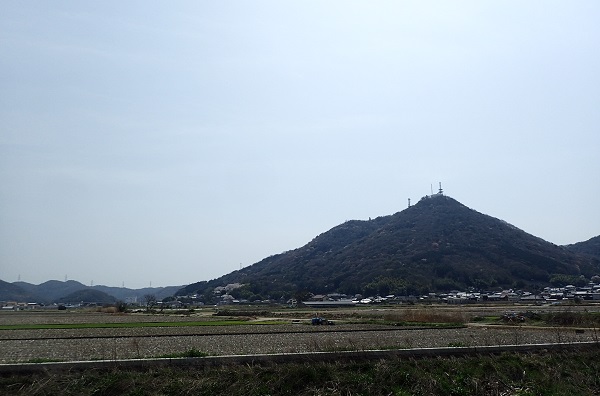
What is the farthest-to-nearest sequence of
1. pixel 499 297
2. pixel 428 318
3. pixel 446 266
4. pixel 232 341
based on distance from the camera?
pixel 446 266, pixel 499 297, pixel 428 318, pixel 232 341

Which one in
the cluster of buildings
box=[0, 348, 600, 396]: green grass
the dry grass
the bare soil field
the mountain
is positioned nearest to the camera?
box=[0, 348, 600, 396]: green grass

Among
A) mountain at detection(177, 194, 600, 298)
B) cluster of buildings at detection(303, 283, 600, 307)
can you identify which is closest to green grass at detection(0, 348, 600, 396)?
cluster of buildings at detection(303, 283, 600, 307)

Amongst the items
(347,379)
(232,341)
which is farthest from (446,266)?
Answer: (347,379)

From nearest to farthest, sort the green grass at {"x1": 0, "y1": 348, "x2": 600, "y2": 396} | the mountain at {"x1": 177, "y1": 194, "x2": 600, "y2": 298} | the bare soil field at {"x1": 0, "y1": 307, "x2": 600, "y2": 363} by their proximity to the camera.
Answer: the green grass at {"x1": 0, "y1": 348, "x2": 600, "y2": 396}, the bare soil field at {"x1": 0, "y1": 307, "x2": 600, "y2": 363}, the mountain at {"x1": 177, "y1": 194, "x2": 600, "y2": 298}

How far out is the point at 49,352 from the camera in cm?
2175

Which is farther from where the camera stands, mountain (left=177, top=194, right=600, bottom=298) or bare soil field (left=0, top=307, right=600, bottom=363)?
mountain (left=177, top=194, right=600, bottom=298)

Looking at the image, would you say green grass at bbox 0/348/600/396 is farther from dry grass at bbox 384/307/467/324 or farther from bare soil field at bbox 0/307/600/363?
dry grass at bbox 384/307/467/324

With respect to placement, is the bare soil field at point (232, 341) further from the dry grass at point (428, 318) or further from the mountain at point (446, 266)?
the mountain at point (446, 266)

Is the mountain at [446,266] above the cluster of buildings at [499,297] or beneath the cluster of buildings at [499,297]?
above

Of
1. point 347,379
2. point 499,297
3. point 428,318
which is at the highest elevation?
point 347,379

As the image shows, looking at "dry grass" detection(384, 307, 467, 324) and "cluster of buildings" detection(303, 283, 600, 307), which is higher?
"dry grass" detection(384, 307, 467, 324)

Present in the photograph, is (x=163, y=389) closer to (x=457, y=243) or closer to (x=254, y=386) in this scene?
(x=254, y=386)

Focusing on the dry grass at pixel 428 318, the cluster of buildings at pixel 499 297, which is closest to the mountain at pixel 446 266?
the cluster of buildings at pixel 499 297

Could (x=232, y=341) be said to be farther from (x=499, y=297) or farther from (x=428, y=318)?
(x=499, y=297)
